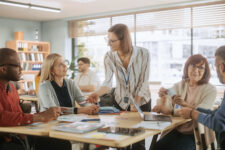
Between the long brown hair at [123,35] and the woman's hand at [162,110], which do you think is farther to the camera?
the long brown hair at [123,35]

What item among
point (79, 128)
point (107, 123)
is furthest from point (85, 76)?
point (79, 128)

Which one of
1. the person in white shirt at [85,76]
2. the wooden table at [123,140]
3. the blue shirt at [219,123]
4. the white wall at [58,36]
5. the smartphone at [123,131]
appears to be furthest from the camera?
the white wall at [58,36]

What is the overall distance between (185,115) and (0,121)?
4.61 ft

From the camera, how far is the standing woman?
9.38 feet

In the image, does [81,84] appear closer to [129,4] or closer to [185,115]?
[129,4]

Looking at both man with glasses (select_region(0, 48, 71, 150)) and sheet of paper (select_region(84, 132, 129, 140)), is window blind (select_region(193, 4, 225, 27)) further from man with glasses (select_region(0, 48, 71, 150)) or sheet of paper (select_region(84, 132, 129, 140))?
sheet of paper (select_region(84, 132, 129, 140))

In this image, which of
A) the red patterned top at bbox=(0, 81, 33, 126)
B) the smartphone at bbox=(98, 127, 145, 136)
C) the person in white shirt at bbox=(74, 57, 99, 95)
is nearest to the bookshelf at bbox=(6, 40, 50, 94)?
the person in white shirt at bbox=(74, 57, 99, 95)

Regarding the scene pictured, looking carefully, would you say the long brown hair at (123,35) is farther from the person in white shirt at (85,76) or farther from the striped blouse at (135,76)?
the person in white shirt at (85,76)

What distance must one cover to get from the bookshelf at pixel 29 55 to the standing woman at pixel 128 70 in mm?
6866

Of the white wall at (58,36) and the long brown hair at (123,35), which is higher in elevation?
the white wall at (58,36)

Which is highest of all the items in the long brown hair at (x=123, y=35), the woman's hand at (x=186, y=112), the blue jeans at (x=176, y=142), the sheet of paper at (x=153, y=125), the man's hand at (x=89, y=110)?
the long brown hair at (x=123, y=35)

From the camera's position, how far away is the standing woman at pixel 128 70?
2859 mm

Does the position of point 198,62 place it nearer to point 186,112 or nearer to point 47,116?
point 186,112

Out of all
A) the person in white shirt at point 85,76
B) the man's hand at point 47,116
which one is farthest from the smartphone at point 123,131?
the person in white shirt at point 85,76
